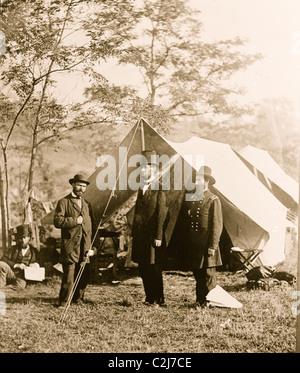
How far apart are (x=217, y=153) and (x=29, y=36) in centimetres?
190

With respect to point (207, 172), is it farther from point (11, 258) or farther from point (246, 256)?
point (11, 258)

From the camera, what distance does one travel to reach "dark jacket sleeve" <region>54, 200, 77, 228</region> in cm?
427

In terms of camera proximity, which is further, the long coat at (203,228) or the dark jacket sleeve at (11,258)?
the dark jacket sleeve at (11,258)

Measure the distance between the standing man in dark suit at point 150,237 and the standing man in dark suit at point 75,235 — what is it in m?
0.41

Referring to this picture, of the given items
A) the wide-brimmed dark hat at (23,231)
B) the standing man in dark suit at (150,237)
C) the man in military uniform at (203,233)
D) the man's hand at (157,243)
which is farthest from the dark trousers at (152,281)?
the wide-brimmed dark hat at (23,231)

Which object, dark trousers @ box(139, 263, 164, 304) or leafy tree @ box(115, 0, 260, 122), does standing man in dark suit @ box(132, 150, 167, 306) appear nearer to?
dark trousers @ box(139, 263, 164, 304)

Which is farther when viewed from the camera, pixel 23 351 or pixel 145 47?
pixel 145 47

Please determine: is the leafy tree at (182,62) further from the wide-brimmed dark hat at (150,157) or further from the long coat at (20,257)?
the long coat at (20,257)

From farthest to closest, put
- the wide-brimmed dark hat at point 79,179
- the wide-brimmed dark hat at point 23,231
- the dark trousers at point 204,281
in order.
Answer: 1. the wide-brimmed dark hat at point 23,231
2. the wide-brimmed dark hat at point 79,179
3. the dark trousers at point 204,281

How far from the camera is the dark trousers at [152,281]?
14.0 feet

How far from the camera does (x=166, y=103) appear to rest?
Result: 14.3 ft

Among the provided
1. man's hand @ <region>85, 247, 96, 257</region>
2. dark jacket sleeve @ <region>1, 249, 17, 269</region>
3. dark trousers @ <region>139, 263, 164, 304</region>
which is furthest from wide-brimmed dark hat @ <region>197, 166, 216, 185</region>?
dark jacket sleeve @ <region>1, 249, 17, 269</region>
